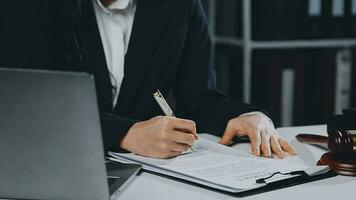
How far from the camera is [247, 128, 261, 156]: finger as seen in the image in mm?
1151

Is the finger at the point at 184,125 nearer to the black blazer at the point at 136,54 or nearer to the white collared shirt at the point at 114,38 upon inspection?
the black blazer at the point at 136,54

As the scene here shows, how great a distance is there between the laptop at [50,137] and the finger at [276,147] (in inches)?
17.5

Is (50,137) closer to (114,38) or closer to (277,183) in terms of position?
(277,183)

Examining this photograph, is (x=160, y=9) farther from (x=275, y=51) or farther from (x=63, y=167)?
(x=275, y=51)

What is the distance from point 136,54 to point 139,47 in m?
0.02

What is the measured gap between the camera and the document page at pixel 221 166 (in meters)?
0.93

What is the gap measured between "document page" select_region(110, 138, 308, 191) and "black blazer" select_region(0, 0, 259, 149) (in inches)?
5.3

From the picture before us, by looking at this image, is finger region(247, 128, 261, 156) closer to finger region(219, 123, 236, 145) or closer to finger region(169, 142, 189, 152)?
finger region(219, 123, 236, 145)

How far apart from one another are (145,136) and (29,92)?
38cm

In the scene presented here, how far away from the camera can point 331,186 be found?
957mm

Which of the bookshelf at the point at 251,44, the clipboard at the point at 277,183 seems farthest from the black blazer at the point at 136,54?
the bookshelf at the point at 251,44

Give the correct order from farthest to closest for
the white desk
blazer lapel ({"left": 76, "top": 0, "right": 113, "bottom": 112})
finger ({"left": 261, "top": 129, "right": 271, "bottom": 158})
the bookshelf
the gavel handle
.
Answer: the bookshelf < blazer lapel ({"left": 76, "top": 0, "right": 113, "bottom": 112}) < the gavel handle < finger ({"left": 261, "top": 129, "right": 271, "bottom": 158}) < the white desk

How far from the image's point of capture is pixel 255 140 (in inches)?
46.4

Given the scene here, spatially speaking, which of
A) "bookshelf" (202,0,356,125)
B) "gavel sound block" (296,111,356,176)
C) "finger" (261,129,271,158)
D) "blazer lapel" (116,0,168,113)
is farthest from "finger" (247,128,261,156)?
"bookshelf" (202,0,356,125)
